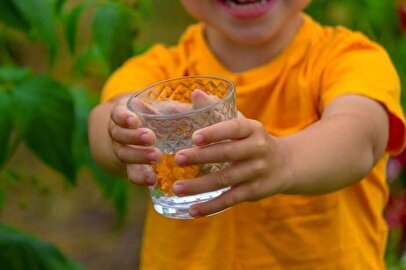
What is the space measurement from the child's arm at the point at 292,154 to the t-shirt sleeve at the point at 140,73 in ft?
0.98

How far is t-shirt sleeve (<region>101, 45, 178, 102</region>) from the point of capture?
1.58m

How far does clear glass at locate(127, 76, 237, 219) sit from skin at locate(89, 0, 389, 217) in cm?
1

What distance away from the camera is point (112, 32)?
1.81 metres

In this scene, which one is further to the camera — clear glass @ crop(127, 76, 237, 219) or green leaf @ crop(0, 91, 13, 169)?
green leaf @ crop(0, 91, 13, 169)

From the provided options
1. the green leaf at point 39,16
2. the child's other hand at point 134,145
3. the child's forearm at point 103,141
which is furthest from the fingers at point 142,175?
the green leaf at point 39,16

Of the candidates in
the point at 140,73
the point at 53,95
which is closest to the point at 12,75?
the point at 53,95

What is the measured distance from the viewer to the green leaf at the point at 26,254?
1.63 meters

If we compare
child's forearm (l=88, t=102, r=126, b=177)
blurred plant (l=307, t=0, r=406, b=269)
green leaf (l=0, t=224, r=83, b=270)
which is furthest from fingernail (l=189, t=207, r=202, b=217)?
blurred plant (l=307, t=0, r=406, b=269)

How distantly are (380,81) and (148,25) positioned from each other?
2.81 ft

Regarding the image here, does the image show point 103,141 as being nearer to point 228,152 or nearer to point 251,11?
point 251,11

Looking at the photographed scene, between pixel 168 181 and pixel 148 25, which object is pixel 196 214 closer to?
pixel 168 181

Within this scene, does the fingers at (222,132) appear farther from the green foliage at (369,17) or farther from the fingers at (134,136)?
the green foliage at (369,17)

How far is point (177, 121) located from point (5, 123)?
479 millimetres

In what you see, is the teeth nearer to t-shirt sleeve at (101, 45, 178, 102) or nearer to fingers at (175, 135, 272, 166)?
t-shirt sleeve at (101, 45, 178, 102)
